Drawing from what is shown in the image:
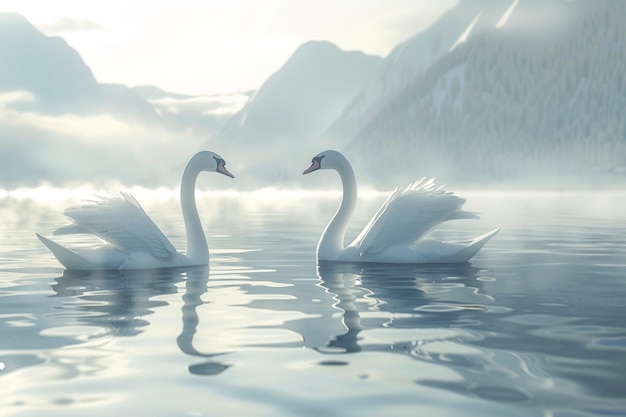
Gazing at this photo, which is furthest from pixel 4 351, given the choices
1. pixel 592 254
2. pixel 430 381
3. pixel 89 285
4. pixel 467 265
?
pixel 592 254

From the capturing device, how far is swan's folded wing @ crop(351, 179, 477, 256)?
53.8 feet

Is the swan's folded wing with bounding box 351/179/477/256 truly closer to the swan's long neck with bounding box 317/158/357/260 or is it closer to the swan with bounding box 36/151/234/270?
the swan's long neck with bounding box 317/158/357/260

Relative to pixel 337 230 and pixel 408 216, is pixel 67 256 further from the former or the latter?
pixel 408 216

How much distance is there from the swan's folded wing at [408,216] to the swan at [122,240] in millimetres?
3230

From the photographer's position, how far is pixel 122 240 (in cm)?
1561

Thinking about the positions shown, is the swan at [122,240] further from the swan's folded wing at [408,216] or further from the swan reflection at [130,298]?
the swan's folded wing at [408,216]

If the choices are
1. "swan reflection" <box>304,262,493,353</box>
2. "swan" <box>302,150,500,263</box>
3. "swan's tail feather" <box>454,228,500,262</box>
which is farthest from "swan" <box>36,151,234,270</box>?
"swan's tail feather" <box>454,228,500,262</box>

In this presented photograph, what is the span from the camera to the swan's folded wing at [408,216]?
53.8ft

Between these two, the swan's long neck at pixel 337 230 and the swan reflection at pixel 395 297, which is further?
the swan's long neck at pixel 337 230

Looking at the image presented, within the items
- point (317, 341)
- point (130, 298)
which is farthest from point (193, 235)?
point (317, 341)

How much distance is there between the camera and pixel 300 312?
11.4 meters

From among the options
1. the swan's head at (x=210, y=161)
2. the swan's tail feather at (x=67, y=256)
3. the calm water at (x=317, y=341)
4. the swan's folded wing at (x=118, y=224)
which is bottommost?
the calm water at (x=317, y=341)

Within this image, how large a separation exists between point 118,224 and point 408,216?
16.8ft

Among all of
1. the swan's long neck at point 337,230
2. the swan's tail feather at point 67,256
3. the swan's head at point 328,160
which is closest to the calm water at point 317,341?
the swan's tail feather at point 67,256
